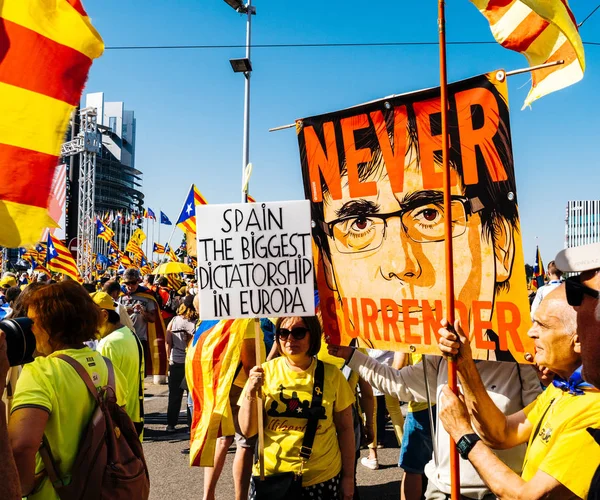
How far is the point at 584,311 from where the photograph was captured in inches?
65.5

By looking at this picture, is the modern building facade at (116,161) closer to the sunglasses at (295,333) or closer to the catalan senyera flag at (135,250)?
the catalan senyera flag at (135,250)

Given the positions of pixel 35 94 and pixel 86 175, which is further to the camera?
pixel 86 175

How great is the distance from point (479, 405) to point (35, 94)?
2.24m

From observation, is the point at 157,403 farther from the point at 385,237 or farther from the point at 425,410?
the point at 385,237

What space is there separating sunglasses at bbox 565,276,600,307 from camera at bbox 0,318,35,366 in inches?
63.6

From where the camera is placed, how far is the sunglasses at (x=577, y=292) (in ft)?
5.53

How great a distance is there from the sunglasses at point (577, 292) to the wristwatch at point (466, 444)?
2.30 ft

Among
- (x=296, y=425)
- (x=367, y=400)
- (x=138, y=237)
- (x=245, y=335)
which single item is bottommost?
(x=367, y=400)

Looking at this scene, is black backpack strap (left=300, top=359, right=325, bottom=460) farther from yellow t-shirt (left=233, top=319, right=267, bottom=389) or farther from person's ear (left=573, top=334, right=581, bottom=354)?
person's ear (left=573, top=334, right=581, bottom=354)

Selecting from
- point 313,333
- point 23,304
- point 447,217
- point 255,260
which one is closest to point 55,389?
point 23,304

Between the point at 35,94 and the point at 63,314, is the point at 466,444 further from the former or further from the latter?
the point at 35,94

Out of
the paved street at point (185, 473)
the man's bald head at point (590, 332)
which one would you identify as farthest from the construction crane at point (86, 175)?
the man's bald head at point (590, 332)

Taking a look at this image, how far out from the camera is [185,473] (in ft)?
18.7

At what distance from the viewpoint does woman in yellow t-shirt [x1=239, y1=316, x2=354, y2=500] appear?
3.10m
